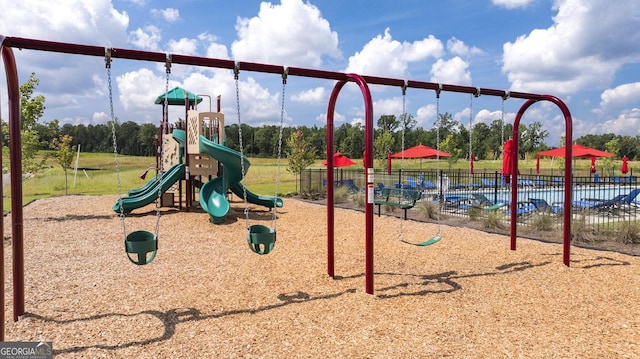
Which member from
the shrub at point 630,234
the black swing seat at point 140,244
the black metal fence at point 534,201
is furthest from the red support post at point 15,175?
the shrub at point 630,234

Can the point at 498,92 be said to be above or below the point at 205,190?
above

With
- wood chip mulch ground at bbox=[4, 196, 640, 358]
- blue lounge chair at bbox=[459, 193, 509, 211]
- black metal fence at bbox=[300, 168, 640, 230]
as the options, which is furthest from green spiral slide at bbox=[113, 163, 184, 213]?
blue lounge chair at bbox=[459, 193, 509, 211]

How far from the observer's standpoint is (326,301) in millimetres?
4602

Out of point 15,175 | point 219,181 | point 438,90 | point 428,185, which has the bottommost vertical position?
point 428,185

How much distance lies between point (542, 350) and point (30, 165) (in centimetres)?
1263

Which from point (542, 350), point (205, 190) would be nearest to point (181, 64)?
point (542, 350)

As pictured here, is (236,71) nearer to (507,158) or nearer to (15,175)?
(15,175)

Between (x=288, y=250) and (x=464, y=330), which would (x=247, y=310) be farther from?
(x=288, y=250)

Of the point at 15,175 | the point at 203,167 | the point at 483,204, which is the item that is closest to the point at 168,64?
the point at 15,175

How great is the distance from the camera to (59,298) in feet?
15.5

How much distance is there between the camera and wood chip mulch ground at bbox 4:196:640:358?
3.55m

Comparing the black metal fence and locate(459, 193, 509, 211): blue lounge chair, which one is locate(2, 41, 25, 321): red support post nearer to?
the black metal fence

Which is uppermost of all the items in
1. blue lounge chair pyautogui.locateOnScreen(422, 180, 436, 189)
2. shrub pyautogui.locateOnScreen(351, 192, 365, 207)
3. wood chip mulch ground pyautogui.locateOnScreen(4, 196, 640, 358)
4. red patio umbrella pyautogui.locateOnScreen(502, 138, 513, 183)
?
red patio umbrella pyautogui.locateOnScreen(502, 138, 513, 183)

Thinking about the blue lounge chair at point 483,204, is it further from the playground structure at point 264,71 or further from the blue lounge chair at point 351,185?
the blue lounge chair at point 351,185
